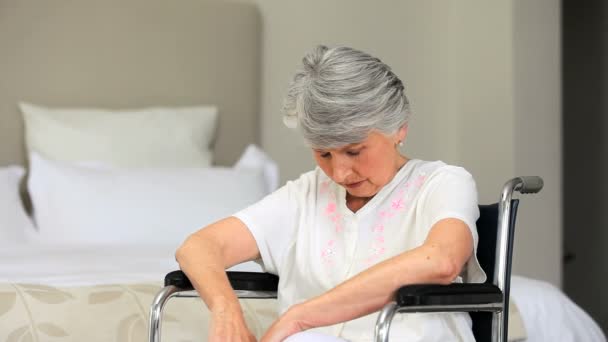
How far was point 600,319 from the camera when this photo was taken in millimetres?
5477

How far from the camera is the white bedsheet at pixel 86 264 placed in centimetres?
270

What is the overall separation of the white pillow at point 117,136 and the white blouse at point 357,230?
6.05ft

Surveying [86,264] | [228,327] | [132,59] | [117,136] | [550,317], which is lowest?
[550,317]

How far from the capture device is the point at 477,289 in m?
1.84

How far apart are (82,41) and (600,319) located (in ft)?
10.7

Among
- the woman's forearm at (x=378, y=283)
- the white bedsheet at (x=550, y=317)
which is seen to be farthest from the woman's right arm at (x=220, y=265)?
the white bedsheet at (x=550, y=317)

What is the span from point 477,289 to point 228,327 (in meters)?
0.49

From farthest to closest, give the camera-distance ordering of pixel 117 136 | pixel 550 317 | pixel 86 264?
pixel 117 136 → pixel 86 264 → pixel 550 317

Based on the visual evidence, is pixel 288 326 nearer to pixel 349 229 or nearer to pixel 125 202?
pixel 349 229

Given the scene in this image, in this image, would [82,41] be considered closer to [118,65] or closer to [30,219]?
[118,65]

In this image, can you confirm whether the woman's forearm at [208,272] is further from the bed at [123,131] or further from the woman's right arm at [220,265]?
the bed at [123,131]

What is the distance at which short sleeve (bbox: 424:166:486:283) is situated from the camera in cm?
194

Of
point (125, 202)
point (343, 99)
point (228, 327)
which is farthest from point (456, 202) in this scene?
point (125, 202)

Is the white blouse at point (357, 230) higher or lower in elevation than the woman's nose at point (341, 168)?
lower
